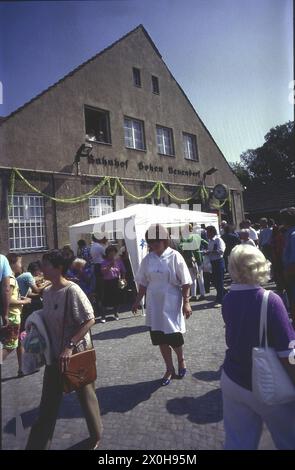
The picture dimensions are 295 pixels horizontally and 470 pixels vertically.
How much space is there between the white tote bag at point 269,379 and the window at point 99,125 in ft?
47.3

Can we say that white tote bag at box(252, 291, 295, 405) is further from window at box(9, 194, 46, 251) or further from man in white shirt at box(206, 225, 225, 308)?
window at box(9, 194, 46, 251)

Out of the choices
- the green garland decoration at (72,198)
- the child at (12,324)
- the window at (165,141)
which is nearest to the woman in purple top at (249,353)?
the child at (12,324)

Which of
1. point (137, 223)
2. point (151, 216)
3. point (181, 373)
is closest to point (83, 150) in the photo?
point (151, 216)

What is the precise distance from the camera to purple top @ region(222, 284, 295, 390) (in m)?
2.31

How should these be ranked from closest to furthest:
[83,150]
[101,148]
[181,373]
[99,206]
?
[181,373] < [83,150] < [99,206] < [101,148]

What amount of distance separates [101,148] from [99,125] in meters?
1.48

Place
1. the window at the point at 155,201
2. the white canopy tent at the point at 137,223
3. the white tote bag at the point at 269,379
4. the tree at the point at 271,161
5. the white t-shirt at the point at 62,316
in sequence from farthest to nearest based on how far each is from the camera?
the tree at the point at 271,161, the window at the point at 155,201, the white canopy tent at the point at 137,223, the white t-shirt at the point at 62,316, the white tote bag at the point at 269,379

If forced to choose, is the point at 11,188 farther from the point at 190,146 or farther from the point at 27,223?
the point at 190,146

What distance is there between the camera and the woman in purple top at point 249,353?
7.53 feet

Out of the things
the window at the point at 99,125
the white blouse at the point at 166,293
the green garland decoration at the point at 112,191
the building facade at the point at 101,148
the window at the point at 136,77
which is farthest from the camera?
the window at the point at 136,77

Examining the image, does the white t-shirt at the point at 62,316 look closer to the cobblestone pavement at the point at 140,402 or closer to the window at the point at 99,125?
the cobblestone pavement at the point at 140,402

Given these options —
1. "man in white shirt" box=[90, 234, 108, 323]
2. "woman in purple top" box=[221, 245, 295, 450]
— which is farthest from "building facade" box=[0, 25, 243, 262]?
"woman in purple top" box=[221, 245, 295, 450]

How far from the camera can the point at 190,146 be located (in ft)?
67.5
